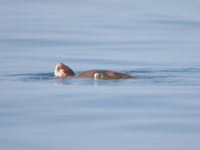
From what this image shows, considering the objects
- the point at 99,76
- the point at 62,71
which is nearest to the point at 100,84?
the point at 99,76

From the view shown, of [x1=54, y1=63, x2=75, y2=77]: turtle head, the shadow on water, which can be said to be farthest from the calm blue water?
[x1=54, y1=63, x2=75, y2=77]: turtle head

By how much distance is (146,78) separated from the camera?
64.7ft

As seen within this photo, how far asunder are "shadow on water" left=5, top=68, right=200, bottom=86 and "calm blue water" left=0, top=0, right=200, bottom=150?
2 cm

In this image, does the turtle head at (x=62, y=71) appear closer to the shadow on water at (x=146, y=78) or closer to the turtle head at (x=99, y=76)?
the shadow on water at (x=146, y=78)

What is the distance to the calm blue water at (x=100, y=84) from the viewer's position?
41.0 feet

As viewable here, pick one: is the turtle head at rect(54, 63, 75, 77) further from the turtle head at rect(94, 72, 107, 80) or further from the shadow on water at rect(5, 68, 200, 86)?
the turtle head at rect(94, 72, 107, 80)

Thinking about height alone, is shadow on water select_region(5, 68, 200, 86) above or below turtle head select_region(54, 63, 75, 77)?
below

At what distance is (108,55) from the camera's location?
25969 mm

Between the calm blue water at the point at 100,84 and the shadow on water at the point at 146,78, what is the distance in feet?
0.08

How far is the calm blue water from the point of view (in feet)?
41.0

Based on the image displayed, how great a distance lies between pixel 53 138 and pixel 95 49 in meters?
15.3

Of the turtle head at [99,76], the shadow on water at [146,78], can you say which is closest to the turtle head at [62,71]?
the shadow on water at [146,78]

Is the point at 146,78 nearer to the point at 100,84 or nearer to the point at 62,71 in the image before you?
the point at 100,84

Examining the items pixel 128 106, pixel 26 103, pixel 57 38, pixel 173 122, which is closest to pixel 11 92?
pixel 26 103
